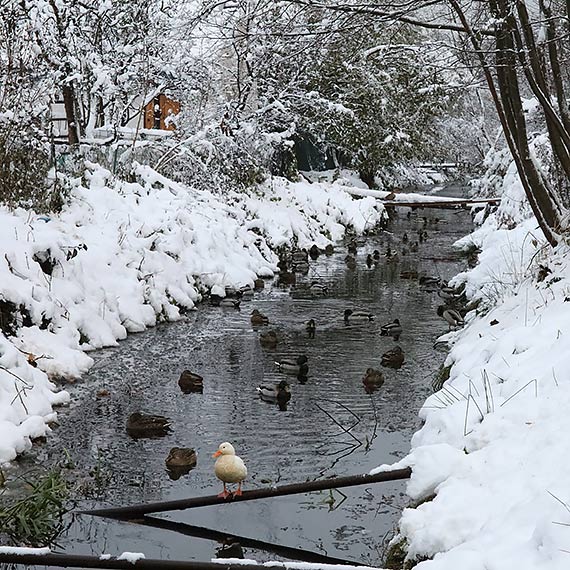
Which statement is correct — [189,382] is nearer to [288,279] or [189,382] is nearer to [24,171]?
[24,171]

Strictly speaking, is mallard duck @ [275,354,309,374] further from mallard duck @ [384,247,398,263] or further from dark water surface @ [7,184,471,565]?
mallard duck @ [384,247,398,263]

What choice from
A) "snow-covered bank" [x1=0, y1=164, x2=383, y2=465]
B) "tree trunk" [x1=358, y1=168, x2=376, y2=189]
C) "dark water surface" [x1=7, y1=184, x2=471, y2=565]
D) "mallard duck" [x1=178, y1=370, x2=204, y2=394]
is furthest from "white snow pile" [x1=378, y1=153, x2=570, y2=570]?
"tree trunk" [x1=358, y1=168, x2=376, y2=189]

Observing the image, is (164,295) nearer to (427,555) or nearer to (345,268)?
(345,268)

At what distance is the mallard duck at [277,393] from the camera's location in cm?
829

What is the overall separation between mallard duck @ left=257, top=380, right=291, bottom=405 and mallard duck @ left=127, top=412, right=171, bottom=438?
1.33 meters

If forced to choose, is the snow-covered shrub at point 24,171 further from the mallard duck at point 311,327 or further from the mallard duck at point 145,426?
the mallard duck at point 145,426

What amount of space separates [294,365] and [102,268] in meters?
3.68

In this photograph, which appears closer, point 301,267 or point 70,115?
point 301,267

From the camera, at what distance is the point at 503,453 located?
4406 mm

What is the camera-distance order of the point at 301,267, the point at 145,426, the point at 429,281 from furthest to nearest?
the point at 301,267, the point at 429,281, the point at 145,426

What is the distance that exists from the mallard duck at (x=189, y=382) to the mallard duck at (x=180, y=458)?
2.06 metres

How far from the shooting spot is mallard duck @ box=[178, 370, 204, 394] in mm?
8578

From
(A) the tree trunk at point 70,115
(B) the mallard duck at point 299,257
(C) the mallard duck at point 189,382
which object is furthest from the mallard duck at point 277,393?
(A) the tree trunk at point 70,115

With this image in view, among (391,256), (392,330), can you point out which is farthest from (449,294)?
(391,256)
